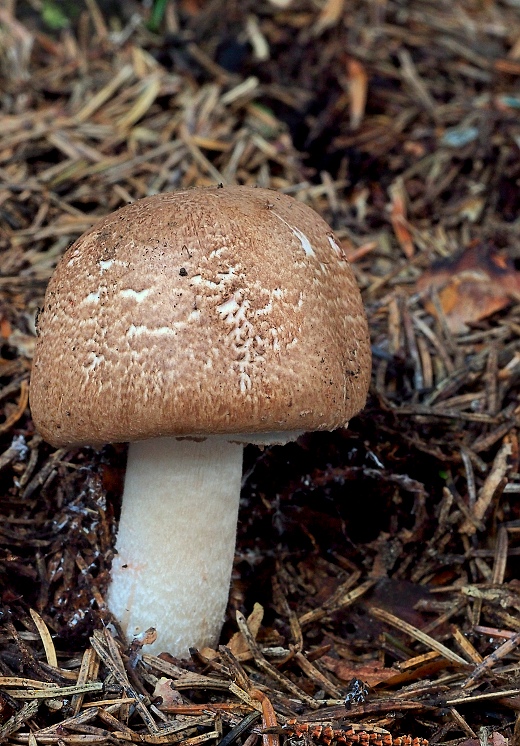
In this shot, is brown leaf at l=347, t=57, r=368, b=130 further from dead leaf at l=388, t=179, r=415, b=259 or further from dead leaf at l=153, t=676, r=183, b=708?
dead leaf at l=153, t=676, r=183, b=708

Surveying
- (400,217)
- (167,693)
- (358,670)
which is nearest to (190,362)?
(167,693)

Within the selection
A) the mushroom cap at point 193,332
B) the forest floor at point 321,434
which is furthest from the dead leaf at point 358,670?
the mushroom cap at point 193,332

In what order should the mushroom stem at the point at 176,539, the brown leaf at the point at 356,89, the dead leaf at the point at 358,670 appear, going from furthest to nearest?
the brown leaf at the point at 356,89
the mushroom stem at the point at 176,539
the dead leaf at the point at 358,670

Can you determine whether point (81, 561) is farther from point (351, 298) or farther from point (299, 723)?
point (351, 298)

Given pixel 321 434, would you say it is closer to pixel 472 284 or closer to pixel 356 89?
pixel 472 284

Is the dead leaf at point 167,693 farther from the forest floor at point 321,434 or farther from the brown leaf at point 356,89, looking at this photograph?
the brown leaf at point 356,89

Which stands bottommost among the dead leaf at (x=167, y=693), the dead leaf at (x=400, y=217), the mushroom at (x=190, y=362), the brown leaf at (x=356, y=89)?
the dead leaf at (x=167, y=693)

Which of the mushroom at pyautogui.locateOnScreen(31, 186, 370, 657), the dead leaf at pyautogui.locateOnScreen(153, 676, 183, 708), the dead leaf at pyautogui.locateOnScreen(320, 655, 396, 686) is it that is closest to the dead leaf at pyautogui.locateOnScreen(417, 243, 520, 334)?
the mushroom at pyautogui.locateOnScreen(31, 186, 370, 657)
